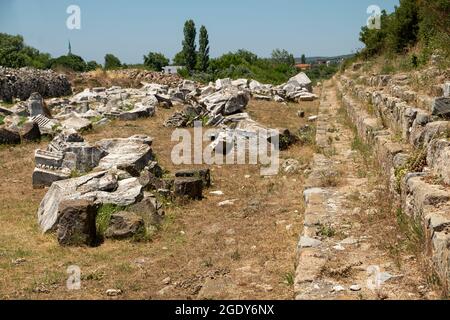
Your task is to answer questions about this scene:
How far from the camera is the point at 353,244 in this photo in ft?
16.0

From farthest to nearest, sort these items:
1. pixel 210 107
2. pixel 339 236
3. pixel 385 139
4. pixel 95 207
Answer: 1. pixel 210 107
2. pixel 385 139
3. pixel 95 207
4. pixel 339 236

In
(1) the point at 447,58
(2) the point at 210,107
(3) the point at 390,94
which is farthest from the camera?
(2) the point at 210,107

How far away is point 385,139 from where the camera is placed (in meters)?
7.49

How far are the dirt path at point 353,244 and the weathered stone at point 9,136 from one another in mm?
8217

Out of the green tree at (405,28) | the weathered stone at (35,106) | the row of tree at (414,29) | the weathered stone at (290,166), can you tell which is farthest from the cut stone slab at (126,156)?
the green tree at (405,28)

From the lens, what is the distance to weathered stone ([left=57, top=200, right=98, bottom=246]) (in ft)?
19.9

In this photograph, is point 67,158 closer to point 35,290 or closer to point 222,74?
point 35,290

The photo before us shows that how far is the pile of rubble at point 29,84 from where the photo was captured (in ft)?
69.4

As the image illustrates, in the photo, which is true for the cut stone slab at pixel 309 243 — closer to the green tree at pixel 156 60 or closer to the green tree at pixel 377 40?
the green tree at pixel 377 40

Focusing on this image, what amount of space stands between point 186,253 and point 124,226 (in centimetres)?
102
